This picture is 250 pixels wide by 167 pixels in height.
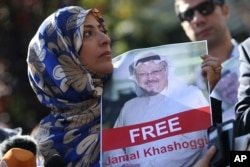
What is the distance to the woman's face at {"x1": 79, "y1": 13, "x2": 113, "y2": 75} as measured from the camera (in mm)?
3441

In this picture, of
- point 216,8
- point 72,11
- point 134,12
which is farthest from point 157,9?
point 72,11

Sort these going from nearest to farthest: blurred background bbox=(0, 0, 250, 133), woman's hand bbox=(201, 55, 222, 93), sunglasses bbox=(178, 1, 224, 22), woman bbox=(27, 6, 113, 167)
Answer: woman's hand bbox=(201, 55, 222, 93)
woman bbox=(27, 6, 113, 167)
sunglasses bbox=(178, 1, 224, 22)
blurred background bbox=(0, 0, 250, 133)

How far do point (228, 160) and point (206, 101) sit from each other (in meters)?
0.24

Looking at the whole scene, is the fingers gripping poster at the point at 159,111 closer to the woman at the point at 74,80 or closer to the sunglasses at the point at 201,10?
the woman at the point at 74,80

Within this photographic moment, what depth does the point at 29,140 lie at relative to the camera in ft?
11.0

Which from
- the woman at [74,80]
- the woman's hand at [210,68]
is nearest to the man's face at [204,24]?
the woman at [74,80]

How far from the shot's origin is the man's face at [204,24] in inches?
190

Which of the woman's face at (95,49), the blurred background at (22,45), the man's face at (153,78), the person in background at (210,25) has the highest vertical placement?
the woman's face at (95,49)

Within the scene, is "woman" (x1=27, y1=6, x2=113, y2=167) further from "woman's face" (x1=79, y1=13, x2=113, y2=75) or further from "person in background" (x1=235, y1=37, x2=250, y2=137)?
"person in background" (x1=235, y1=37, x2=250, y2=137)

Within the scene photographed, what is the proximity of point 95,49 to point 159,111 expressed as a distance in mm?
363

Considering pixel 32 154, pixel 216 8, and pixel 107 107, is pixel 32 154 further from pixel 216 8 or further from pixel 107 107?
pixel 216 8

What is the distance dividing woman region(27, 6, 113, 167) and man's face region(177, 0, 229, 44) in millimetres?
1368

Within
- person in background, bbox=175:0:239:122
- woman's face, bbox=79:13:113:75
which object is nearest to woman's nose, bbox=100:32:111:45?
woman's face, bbox=79:13:113:75

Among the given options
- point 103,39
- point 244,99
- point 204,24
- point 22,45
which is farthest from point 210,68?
point 22,45
